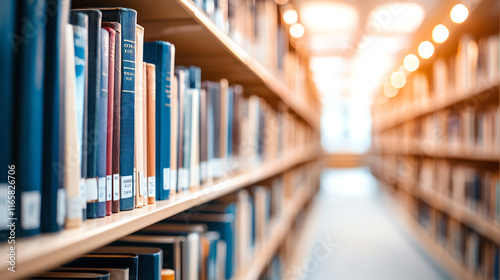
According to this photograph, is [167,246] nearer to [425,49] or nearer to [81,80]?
[81,80]

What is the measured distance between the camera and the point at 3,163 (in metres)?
0.45

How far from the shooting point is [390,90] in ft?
21.1

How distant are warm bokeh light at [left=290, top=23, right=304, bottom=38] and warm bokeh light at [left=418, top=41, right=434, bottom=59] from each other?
126 centimetres

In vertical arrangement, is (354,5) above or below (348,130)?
above

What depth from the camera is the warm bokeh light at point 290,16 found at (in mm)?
2737

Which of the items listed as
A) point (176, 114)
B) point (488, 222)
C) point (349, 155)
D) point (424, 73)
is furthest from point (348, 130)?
point (176, 114)

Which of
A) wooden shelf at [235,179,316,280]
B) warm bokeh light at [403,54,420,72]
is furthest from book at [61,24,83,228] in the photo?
warm bokeh light at [403,54,420,72]

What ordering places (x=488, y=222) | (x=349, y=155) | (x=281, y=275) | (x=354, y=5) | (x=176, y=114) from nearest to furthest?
(x=176, y=114)
(x=488, y=222)
(x=281, y=275)
(x=354, y=5)
(x=349, y=155)

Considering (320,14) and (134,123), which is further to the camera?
(320,14)

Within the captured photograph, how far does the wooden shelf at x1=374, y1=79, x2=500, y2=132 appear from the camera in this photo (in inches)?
91.9

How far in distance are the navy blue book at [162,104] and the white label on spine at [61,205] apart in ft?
1.05

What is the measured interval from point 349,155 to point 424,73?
1023 cm

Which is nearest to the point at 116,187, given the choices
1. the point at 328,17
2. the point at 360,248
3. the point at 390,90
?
the point at 360,248

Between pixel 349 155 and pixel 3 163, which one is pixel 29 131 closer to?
pixel 3 163
